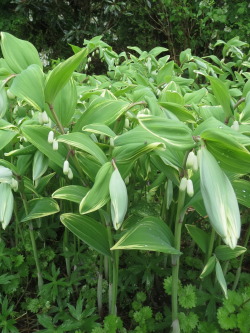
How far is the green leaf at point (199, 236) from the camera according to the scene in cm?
118

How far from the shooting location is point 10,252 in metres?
1.55

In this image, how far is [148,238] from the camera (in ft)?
3.13

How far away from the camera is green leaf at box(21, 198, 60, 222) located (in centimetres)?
118

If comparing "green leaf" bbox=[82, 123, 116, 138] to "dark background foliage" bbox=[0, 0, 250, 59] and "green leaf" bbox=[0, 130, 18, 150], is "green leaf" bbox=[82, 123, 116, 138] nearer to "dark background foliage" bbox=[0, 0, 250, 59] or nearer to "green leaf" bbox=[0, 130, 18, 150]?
"green leaf" bbox=[0, 130, 18, 150]

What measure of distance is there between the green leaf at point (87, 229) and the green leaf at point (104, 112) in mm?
285

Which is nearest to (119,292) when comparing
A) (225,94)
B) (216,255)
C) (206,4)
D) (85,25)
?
(216,255)

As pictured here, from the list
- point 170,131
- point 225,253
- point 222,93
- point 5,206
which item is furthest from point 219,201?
point 5,206

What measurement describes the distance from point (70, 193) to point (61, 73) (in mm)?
352

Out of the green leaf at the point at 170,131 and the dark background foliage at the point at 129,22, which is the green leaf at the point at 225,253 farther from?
the dark background foliage at the point at 129,22

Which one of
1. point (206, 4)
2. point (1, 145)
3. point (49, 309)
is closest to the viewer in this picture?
point (1, 145)

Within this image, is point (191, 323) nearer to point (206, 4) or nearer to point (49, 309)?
point (49, 309)

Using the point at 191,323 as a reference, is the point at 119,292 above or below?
below

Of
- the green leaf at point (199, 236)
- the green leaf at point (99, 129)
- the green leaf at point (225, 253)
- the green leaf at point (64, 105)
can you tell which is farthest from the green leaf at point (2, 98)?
the green leaf at point (225, 253)

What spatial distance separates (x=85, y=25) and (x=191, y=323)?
19.8ft
